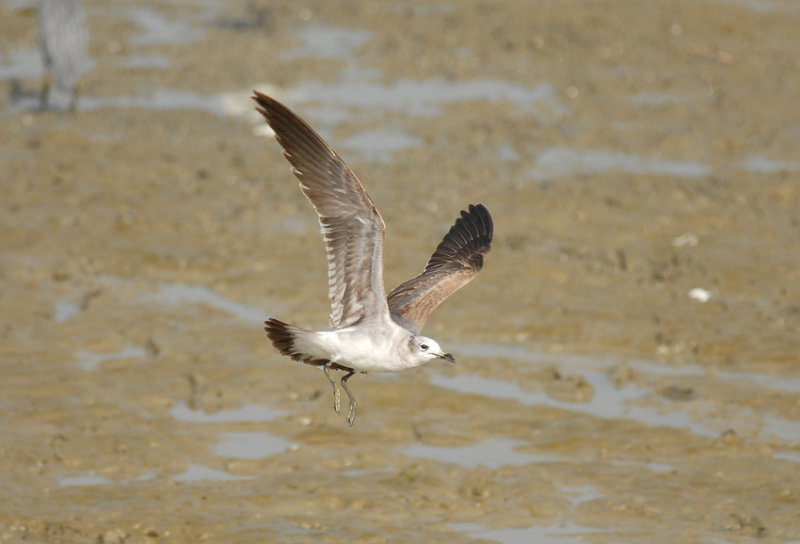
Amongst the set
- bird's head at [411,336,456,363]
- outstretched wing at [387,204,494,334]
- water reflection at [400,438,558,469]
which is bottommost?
water reflection at [400,438,558,469]

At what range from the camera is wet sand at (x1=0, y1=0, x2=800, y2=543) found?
9.05 metres

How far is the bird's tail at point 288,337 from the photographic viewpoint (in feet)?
22.6

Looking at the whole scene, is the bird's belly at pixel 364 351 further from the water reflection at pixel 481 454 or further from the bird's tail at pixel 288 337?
the water reflection at pixel 481 454

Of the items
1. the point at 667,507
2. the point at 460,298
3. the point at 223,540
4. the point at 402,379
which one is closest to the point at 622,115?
the point at 460,298

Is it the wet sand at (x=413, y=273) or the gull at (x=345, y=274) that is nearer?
the gull at (x=345, y=274)

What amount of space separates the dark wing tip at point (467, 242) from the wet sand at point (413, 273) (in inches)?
67.2

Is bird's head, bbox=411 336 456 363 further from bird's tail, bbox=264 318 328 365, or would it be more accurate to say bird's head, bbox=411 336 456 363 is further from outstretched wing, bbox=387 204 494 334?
bird's tail, bbox=264 318 328 365

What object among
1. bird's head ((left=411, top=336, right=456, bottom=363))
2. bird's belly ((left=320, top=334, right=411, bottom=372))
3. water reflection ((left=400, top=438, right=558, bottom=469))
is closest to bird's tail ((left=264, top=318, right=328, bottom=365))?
bird's belly ((left=320, top=334, right=411, bottom=372))

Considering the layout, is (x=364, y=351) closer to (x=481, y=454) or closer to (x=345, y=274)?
(x=345, y=274)

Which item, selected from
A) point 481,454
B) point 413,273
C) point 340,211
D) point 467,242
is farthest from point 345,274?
point 413,273

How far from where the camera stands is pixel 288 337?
698 centimetres

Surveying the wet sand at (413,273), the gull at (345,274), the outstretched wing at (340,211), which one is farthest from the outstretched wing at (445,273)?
the wet sand at (413,273)

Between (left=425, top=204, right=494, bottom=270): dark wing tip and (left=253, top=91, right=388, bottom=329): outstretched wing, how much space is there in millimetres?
1587

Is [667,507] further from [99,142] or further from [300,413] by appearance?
[99,142]
